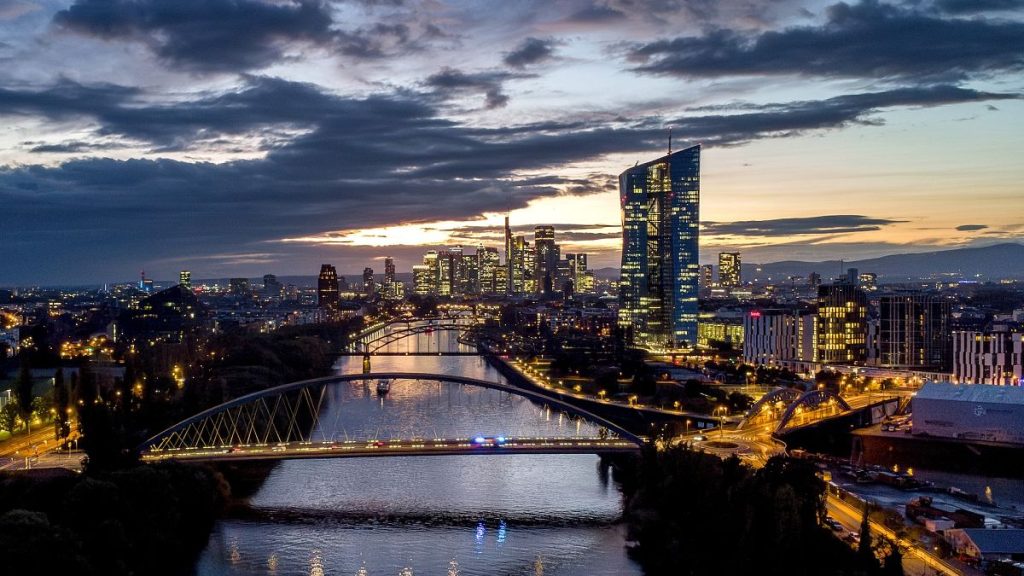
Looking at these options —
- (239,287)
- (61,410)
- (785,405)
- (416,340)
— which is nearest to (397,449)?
(61,410)

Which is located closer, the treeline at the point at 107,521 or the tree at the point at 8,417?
the treeline at the point at 107,521

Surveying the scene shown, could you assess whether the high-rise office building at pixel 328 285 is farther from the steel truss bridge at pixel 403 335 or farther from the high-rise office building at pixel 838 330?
the high-rise office building at pixel 838 330

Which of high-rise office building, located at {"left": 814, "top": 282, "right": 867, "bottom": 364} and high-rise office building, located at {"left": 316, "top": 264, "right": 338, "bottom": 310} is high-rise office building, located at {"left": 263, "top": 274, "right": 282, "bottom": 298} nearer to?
high-rise office building, located at {"left": 316, "top": 264, "right": 338, "bottom": 310}

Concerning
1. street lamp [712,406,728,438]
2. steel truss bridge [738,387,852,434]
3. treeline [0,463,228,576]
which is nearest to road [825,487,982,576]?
street lamp [712,406,728,438]

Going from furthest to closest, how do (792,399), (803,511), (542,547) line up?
1. (792,399)
2. (542,547)
3. (803,511)

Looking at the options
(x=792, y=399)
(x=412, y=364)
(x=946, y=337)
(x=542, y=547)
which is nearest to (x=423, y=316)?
(x=412, y=364)

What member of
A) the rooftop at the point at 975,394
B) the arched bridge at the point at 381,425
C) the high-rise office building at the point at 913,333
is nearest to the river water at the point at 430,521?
the arched bridge at the point at 381,425

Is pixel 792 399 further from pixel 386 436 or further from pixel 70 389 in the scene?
pixel 70 389
